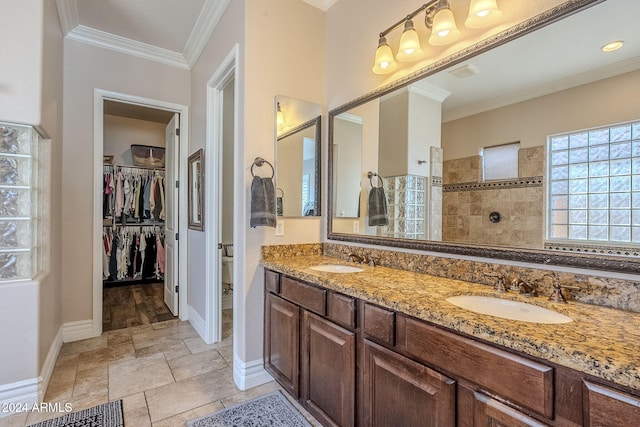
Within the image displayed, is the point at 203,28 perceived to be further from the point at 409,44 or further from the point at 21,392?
the point at 21,392

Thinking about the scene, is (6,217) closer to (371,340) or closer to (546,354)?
(371,340)

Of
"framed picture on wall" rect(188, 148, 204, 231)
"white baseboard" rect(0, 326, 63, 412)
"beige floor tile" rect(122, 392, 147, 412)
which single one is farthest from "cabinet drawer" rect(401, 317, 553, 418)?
"framed picture on wall" rect(188, 148, 204, 231)

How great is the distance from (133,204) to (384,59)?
478 cm

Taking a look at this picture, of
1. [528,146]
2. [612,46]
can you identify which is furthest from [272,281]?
[612,46]

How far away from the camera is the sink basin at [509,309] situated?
1.11 meters

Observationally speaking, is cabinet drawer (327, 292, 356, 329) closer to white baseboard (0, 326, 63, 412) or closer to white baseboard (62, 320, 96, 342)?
white baseboard (0, 326, 63, 412)

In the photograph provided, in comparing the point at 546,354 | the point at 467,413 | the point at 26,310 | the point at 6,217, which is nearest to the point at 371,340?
the point at 467,413

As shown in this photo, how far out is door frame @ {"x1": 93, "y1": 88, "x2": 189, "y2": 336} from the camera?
10.2ft

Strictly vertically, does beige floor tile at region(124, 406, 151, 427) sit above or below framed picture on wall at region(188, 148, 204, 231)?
below

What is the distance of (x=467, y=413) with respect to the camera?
→ 1001 mm

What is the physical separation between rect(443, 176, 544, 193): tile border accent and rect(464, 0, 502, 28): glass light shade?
760mm

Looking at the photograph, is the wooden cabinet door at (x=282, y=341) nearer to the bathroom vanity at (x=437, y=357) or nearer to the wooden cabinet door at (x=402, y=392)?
the bathroom vanity at (x=437, y=357)

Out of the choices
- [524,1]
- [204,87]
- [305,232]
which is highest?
[204,87]

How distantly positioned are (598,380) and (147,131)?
6.21m
